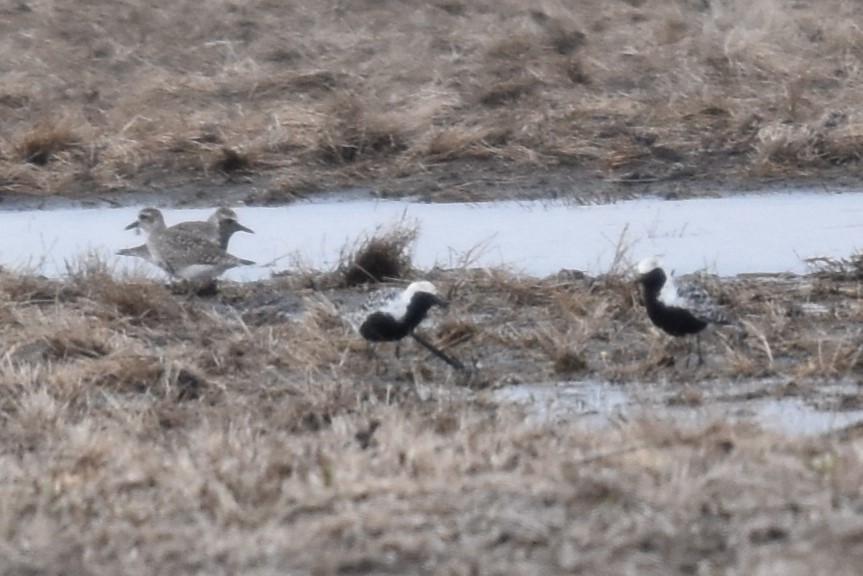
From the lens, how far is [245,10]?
859 inches

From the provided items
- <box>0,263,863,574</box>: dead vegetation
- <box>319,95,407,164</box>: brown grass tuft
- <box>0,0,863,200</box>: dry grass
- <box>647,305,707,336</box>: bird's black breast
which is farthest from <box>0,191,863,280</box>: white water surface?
<box>647,305,707,336</box>: bird's black breast

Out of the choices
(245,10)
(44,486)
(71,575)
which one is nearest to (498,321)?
(44,486)

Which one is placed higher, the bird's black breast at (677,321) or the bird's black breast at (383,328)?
the bird's black breast at (677,321)

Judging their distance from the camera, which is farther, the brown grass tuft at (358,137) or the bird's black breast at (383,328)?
the brown grass tuft at (358,137)

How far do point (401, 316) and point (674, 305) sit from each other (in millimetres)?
1346

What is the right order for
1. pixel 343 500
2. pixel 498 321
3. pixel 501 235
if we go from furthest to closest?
pixel 501 235 → pixel 498 321 → pixel 343 500

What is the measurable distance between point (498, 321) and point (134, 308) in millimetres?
2016

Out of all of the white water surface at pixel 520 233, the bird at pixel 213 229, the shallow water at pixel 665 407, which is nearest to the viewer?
the shallow water at pixel 665 407

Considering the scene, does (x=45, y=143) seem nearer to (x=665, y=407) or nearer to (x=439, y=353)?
(x=439, y=353)

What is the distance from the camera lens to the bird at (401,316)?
8.95 m

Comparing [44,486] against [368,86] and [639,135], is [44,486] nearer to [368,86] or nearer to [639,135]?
[639,135]

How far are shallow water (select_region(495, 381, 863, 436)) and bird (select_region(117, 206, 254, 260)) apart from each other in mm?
3563

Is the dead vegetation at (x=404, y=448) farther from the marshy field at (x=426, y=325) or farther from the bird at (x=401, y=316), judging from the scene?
the bird at (x=401, y=316)

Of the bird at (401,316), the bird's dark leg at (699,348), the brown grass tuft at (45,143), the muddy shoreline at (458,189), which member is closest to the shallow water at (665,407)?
the bird's dark leg at (699,348)
